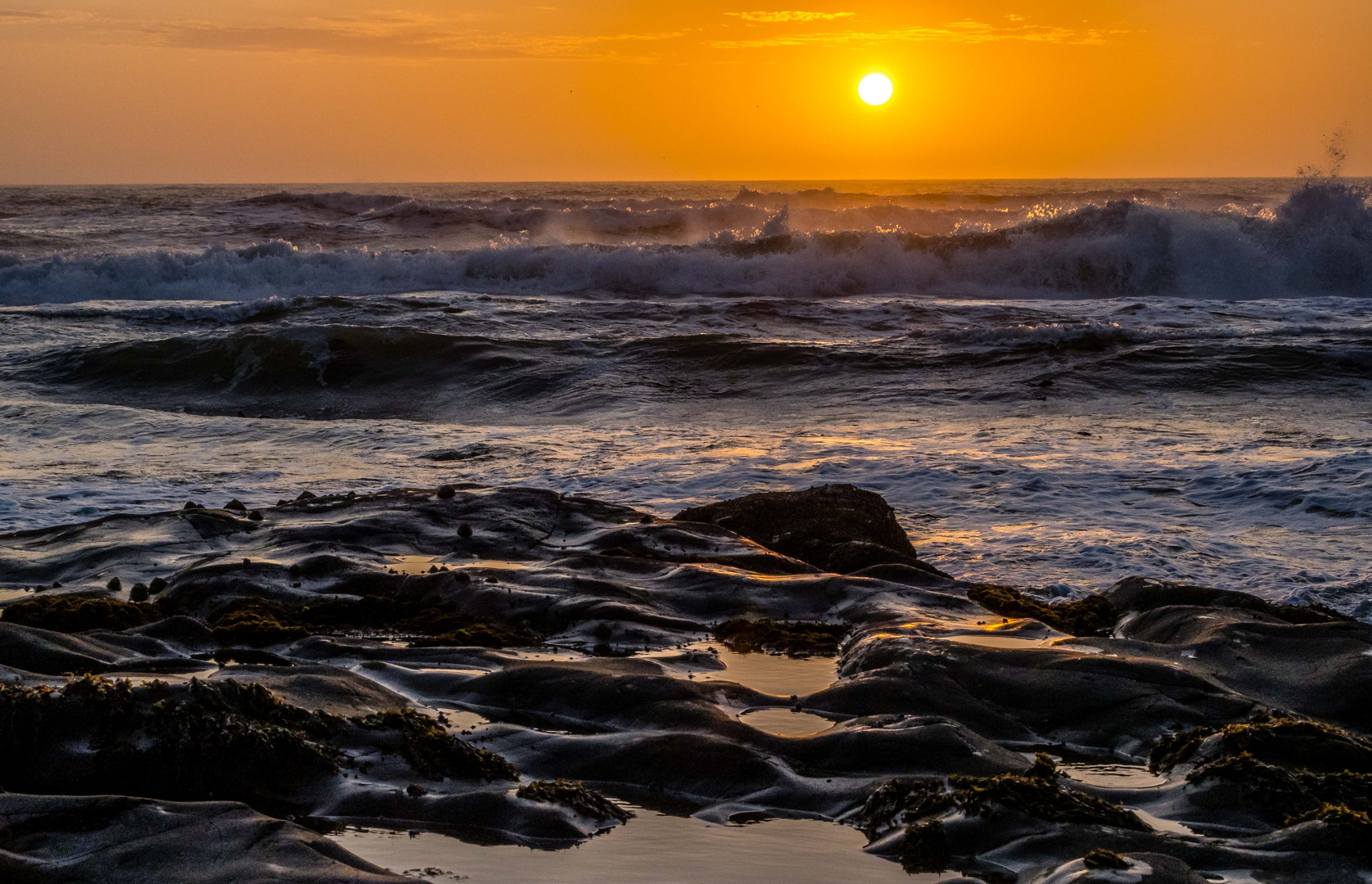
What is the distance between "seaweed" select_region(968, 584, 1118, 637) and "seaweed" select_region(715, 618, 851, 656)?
30.2 inches

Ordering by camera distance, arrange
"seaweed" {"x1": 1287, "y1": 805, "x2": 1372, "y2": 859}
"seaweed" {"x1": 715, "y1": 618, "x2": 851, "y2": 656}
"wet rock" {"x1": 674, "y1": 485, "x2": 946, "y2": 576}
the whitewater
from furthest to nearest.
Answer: the whitewater
"wet rock" {"x1": 674, "y1": 485, "x2": 946, "y2": 576}
"seaweed" {"x1": 715, "y1": 618, "x2": 851, "y2": 656}
"seaweed" {"x1": 1287, "y1": 805, "x2": 1372, "y2": 859}

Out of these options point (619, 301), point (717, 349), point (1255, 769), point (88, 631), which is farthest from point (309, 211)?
point (1255, 769)

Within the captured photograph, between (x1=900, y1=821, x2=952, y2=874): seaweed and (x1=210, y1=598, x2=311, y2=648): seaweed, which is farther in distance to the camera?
(x1=210, y1=598, x2=311, y2=648): seaweed

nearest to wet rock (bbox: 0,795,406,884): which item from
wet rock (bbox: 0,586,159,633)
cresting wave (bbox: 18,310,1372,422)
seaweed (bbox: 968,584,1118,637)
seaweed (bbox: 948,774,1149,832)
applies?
seaweed (bbox: 948,774,1149,832)

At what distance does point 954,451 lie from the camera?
9594 millimetres

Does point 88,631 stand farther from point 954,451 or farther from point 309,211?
point 309,211

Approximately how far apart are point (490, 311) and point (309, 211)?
74.7 ft

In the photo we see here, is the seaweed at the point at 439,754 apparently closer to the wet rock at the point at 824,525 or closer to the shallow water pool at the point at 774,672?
the shallow water pool at the point at 774,672

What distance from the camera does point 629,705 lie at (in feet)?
13.1

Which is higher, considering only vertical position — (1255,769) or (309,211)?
(309,211)

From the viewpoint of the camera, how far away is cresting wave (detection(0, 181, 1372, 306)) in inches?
890

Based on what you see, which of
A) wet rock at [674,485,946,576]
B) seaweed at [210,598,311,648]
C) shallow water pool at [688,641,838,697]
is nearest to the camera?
shallow water pool at [688,641,838,697]

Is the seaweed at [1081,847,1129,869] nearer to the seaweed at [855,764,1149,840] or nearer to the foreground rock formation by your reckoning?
the foreground rock formation

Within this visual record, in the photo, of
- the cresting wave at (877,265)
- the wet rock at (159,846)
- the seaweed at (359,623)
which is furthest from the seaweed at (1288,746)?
the cresting wave at (877,265)
